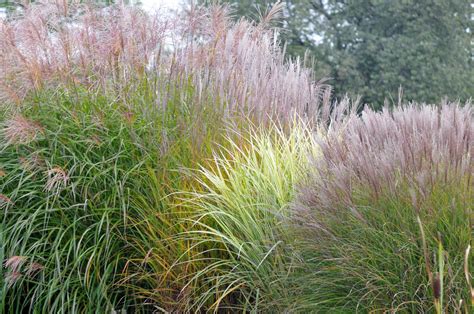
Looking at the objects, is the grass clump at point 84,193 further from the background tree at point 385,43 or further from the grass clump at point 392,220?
the background tree at point 385,43

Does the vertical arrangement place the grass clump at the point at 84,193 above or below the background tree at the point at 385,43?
above

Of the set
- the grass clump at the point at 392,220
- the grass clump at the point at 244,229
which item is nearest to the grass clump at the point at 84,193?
the grass clump at the point at 244,229

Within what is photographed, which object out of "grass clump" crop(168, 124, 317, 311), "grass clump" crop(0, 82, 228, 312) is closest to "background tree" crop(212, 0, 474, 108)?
"grass clump" crop(0, 82, 228, 312)

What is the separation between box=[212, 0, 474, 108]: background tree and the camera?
1695 cm

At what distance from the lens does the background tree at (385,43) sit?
55.6ft

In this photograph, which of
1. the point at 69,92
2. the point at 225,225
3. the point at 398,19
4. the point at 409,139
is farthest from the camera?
the point at 398,19

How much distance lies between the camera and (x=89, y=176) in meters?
3.84

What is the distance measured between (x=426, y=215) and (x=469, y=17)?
17.4 metres

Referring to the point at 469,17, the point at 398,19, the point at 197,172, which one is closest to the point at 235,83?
the point at 197,172

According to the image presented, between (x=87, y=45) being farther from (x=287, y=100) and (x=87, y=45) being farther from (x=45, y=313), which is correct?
(x=45, y=313)

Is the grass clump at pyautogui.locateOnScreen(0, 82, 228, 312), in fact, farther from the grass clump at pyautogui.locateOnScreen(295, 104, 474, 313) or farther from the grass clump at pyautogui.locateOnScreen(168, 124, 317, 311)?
the grass clump at pyautogui.locateOnScreen(295, 104, 474, 313)

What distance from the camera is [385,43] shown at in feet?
56.8

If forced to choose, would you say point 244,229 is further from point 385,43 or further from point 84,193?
point 385,43

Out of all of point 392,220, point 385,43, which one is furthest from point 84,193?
point 385,43
